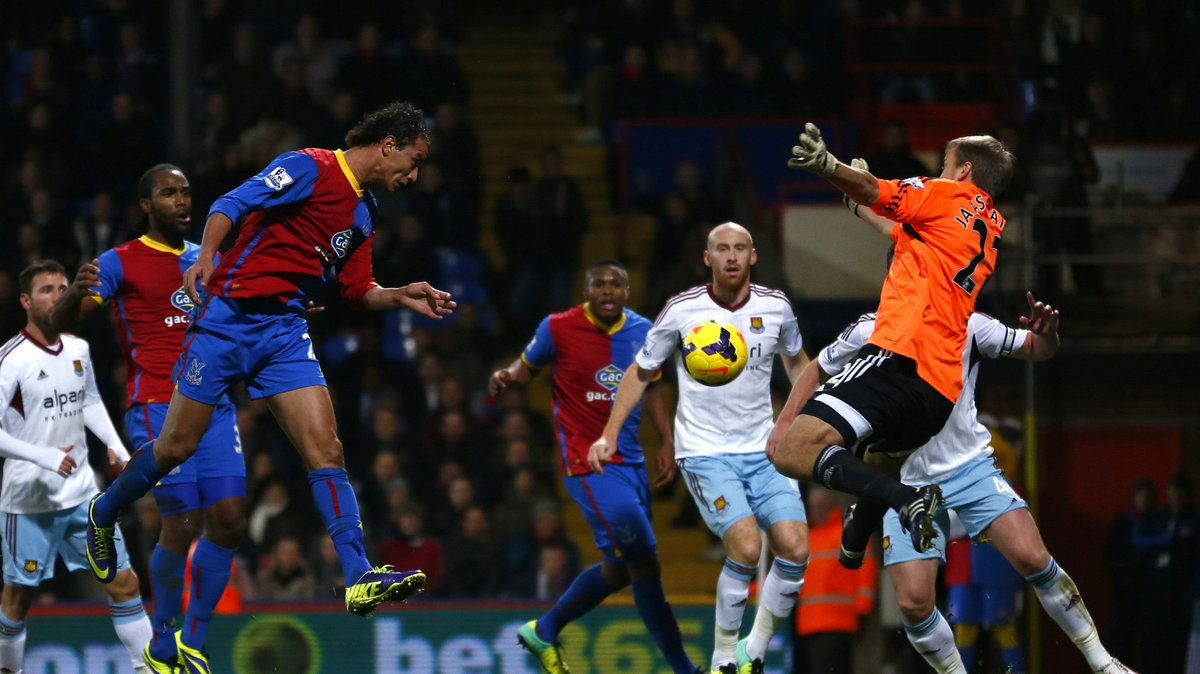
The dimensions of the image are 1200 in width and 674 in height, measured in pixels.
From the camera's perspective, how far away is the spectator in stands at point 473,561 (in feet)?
39.2

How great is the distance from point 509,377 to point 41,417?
2.49 metres

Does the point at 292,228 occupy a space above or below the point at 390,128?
below

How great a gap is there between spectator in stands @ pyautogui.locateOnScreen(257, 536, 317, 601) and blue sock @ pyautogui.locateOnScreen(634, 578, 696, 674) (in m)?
3.76

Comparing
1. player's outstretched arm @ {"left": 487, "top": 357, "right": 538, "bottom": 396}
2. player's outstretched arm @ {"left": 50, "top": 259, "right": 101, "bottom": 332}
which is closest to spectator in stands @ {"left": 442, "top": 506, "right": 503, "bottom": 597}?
player's outstretched arm @ {"left": 487, "top": 357, "right": 538, "bottom": 396}

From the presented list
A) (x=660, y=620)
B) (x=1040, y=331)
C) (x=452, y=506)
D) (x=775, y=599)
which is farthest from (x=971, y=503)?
(x=452, y=506)

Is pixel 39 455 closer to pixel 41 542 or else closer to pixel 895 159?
pixel 41 542

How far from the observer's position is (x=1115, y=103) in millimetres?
15367

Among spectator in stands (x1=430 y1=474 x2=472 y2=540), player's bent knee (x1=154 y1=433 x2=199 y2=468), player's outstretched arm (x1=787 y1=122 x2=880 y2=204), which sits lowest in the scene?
spectator in stands (x1=430 y1=474 x2=472 y2=540)

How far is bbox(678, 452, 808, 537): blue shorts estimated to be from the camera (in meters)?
8.11

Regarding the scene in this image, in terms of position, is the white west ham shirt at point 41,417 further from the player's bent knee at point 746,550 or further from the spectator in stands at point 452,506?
the spectator in stands at point 452,506

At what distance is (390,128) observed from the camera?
691 centimetres

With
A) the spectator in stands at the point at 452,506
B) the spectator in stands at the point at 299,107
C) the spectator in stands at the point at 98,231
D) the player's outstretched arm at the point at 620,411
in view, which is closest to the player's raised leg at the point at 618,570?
the player's outstretched arm at the point at 620,411

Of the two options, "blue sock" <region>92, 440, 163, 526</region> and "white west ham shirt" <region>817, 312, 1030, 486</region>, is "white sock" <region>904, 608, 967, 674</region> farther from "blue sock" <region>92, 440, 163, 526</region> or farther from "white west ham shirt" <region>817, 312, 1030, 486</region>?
"blue sock" <region>92, 440, 163, 526</region>

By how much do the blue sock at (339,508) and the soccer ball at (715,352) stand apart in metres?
2.13
